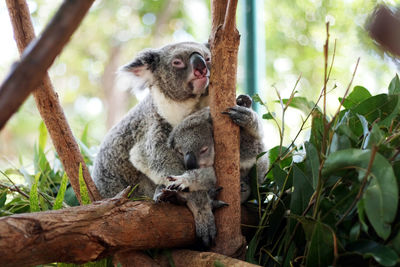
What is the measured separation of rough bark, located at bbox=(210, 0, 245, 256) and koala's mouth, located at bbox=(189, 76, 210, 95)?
1.45 feet

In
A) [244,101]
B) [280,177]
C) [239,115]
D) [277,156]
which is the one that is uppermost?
[244,101]

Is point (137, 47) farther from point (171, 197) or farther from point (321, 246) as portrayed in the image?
point (321, 246)

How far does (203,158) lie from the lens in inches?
85.3

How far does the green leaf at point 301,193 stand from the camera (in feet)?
6.34

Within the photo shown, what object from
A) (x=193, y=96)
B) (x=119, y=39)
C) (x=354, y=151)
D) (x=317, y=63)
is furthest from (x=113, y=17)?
(x=354, y=151)

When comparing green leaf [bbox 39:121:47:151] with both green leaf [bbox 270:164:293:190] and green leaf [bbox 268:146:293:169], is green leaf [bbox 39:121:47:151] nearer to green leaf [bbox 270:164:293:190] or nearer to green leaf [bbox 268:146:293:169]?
green leaf [bbox 268:146:293:169]

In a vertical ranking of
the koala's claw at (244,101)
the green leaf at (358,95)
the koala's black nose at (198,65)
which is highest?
the koala's black nose at (198,65)

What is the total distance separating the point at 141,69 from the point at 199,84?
0.53 meters

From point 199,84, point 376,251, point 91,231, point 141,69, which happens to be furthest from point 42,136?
point 376,251

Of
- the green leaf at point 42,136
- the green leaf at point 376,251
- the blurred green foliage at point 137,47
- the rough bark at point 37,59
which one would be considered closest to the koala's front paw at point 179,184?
the green leaf at point 376,251

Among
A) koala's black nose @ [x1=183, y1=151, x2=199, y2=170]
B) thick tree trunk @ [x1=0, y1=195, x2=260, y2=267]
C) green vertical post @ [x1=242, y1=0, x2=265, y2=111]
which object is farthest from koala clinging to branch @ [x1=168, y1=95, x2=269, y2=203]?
green vertical post @ [x1=242, y1=0, x2=265, y2=111]

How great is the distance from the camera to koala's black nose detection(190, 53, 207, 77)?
8.10ft

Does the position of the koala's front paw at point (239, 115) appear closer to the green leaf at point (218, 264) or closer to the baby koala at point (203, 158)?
the baby koala at point (203, 158)

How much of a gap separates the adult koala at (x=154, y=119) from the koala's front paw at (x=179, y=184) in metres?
0.26
